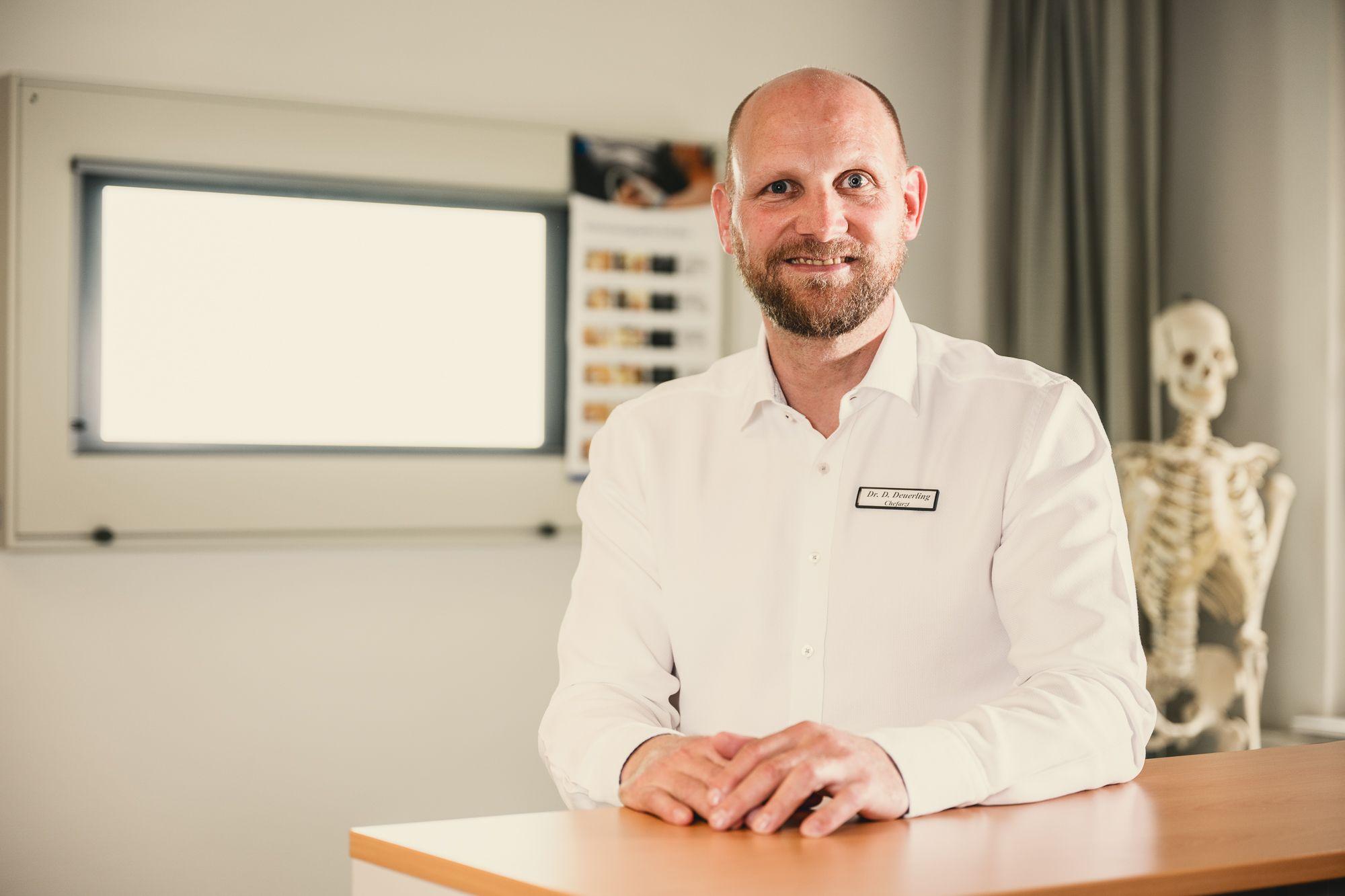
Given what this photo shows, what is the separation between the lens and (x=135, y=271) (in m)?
2.84

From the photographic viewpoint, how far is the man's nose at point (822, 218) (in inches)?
63.2

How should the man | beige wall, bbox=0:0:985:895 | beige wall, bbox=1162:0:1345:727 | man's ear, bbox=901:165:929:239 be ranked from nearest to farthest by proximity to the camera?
the man
man's ear, bbox=901:165:929:239
beige wall, bbox=0:0:985:895
beige wall, bbox=1162:0:1345:727

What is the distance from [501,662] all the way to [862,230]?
189 cm

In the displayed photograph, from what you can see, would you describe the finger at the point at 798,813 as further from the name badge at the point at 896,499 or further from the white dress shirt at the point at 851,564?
the name badge at the point at 896,499

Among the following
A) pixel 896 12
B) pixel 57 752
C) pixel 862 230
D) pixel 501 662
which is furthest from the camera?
pixel 896 12

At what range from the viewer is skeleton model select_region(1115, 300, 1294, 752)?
9.71 feet

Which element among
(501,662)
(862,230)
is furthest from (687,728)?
(501,662)

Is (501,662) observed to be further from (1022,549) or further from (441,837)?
(441,837)

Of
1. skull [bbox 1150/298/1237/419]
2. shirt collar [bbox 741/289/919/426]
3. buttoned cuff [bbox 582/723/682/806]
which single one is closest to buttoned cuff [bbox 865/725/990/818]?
buttoned cuff [bbox 582/723/682/806]

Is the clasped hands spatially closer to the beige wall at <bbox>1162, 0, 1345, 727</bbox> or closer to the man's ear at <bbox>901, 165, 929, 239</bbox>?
the man's ear at <bbox>901, 165, 929, 239</bbox>

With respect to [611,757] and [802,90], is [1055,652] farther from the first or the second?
[802,90]

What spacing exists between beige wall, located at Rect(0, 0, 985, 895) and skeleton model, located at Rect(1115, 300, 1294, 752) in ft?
3.48

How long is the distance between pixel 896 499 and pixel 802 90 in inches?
20.3

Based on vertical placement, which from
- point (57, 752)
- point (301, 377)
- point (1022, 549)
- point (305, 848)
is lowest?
point (305, 848)
